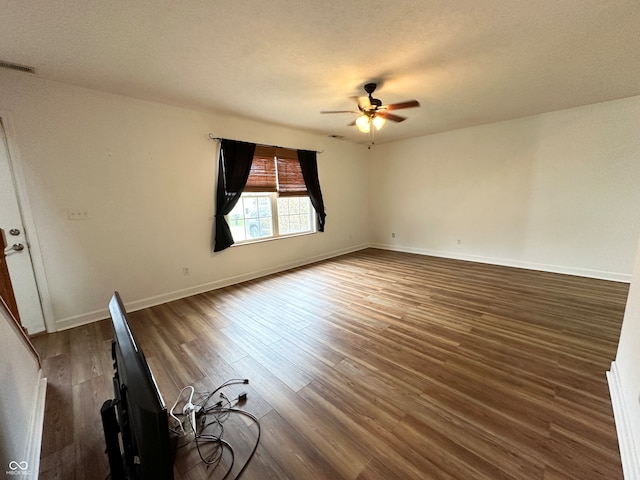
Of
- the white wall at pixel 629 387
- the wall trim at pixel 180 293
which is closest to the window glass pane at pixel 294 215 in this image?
the wall trim at pixel 180 293

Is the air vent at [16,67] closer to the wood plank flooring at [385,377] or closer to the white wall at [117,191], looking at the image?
the white wall at [117,191]

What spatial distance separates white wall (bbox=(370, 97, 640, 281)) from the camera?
356 centimetres

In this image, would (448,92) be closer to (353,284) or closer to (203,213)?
(353,284)

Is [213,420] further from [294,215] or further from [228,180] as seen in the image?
[294,215]

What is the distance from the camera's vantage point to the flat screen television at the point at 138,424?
56 centimetres

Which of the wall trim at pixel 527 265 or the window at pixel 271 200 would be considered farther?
the window at pixel 271 200

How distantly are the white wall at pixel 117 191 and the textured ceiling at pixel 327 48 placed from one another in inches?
11.6

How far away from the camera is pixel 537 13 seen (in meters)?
1.75

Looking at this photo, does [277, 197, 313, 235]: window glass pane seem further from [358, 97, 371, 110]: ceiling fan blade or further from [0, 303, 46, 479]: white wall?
[0, 303, 46, 479]: white wall

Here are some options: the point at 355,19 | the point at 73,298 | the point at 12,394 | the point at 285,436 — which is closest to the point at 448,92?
the point at 355,19

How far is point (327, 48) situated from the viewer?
2.13 metres

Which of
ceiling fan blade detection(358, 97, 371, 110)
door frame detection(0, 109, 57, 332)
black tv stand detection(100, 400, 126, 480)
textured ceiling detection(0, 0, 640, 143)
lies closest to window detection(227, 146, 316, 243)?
textured ceiling detection(0, 0, 640, 143)

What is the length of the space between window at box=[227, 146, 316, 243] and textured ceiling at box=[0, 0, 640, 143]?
120 cm

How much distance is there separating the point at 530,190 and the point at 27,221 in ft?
21.7
